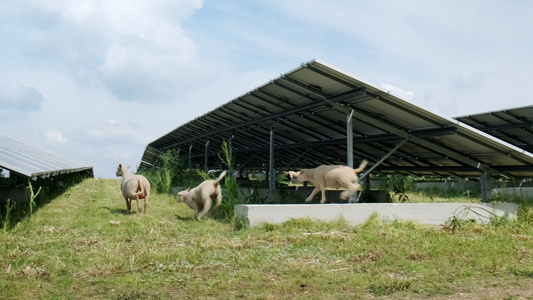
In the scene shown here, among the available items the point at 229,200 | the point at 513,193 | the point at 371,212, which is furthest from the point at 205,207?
the point at 513,193

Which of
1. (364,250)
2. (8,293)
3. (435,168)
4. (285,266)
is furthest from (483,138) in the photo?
(8,293)

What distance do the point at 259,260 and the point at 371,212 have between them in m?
5.02

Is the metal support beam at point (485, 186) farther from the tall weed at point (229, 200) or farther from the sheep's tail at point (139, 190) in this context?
the sheep's tail at point (139, 190)

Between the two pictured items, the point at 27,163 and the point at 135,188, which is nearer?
the point at 27,163

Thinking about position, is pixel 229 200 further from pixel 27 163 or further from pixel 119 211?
pixel 27 163

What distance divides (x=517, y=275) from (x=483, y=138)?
619cm

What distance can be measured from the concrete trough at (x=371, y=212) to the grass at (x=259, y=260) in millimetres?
323

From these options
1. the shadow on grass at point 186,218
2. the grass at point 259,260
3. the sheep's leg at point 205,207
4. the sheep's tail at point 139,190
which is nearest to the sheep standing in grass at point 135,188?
the sheep's tail at point 139,190

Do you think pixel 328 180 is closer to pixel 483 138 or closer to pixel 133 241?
pixel 483 138

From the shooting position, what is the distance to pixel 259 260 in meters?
7.56

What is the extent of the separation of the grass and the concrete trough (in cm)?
32

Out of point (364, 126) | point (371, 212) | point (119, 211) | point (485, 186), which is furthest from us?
point (364, 126)

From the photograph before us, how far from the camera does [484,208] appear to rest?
43.0 ft

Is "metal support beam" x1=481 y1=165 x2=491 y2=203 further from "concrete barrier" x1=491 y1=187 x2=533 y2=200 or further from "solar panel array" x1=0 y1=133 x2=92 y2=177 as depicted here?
"solar panel array" x1=0 y1=133 x2=92 y2=177
